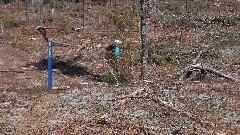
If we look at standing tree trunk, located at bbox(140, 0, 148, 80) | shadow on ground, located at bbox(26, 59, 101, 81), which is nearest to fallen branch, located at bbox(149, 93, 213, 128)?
standing tree trunk, located at bbox(140, 0, 148, 80)

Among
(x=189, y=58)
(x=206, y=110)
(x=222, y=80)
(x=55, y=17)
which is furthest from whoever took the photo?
(x=55, y=17)

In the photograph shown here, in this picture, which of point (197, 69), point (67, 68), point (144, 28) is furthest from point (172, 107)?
point (67, 68)

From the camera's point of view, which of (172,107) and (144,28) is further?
(144,28)

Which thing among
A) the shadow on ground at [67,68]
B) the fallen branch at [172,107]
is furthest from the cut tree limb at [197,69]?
the fallen branch at [172,107]

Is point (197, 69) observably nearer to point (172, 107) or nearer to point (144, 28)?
point (144, 28)

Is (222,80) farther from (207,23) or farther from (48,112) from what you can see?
(207,23)

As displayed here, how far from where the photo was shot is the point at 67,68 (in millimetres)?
17688

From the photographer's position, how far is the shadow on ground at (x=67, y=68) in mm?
16438

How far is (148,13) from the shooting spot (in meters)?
13.8

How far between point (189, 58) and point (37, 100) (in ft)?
29.7

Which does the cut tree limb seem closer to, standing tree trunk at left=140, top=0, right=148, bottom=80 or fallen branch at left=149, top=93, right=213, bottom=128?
standing tree trunk at left=140, top=0, right=148, bottom=80

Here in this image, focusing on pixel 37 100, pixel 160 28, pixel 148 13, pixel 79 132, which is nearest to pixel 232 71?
pixel 148 13

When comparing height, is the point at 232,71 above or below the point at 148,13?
below

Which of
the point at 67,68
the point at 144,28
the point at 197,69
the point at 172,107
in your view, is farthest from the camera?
the point at 67,68
